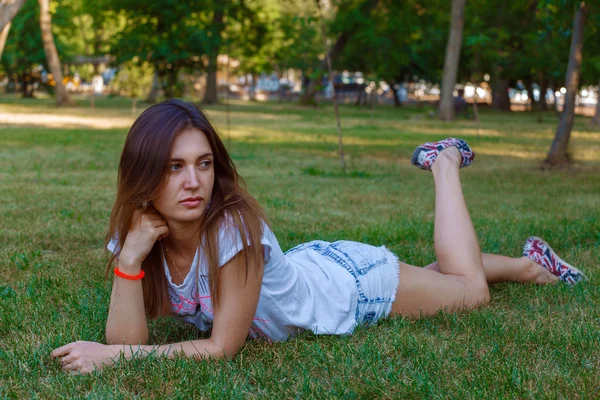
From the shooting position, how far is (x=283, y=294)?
3.43 metres

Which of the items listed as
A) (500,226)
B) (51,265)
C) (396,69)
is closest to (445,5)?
(396,69)

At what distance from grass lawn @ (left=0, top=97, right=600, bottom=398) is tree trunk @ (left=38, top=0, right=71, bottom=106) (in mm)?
20389

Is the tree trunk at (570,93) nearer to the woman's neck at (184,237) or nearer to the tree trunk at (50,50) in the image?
the woman's neck at (184,237)

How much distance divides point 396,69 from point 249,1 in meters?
12.1

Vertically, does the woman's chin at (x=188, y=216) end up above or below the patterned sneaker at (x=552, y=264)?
above

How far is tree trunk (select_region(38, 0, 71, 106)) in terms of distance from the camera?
31375 mm

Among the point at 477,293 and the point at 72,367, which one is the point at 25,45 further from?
the point at 72,367

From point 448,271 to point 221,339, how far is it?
1.61 meters

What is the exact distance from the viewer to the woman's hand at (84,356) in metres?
3.11

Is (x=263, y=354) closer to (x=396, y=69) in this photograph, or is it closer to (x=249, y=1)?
(x=249, y=1)

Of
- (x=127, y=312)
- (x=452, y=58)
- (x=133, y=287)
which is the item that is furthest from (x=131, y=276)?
(x=452, y=58)

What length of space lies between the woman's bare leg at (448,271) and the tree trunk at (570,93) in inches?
299

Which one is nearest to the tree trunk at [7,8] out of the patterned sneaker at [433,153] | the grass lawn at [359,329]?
the grass lawn at [359,329]

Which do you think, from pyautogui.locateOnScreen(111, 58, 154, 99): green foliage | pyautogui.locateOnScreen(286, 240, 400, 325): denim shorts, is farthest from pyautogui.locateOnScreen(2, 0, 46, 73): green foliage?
pyautogui.locateOnScreen(286, 240, 400, 325): denim shorts
